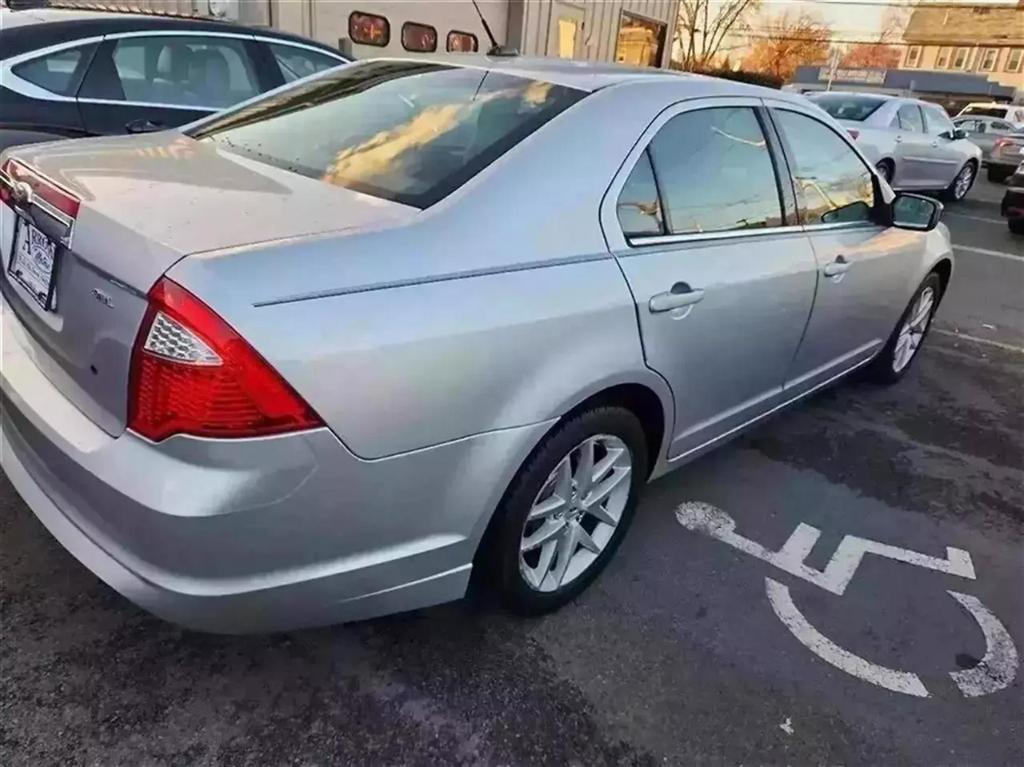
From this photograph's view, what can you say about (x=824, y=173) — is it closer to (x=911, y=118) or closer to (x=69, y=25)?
(x=69, y=25)

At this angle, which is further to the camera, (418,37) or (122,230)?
(418,37)

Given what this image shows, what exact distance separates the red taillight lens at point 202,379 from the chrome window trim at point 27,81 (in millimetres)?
3726

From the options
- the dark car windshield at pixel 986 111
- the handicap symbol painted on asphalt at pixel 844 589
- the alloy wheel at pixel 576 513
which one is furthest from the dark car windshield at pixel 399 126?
the dark car windshield at pixel 986 111

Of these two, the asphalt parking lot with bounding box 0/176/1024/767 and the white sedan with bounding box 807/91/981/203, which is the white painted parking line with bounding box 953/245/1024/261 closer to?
the white sedan with bounding box 807/91/981/203

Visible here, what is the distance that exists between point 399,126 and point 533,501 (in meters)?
1.20

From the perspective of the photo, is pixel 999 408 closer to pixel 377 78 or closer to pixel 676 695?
pixel 676 695

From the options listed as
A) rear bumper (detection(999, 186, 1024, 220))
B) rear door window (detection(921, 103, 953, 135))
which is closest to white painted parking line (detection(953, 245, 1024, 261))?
rear bumper (detection(999, 186, 1024, 220))

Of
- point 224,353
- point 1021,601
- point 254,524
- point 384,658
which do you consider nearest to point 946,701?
point 1021,601

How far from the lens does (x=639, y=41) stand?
1449 centimetres

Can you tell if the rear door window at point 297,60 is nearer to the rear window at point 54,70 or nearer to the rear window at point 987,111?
the rear window at point 54,70

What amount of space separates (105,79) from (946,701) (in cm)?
518

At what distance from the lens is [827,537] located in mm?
3064

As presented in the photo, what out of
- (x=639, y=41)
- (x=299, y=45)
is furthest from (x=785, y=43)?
(x=299, y=45)

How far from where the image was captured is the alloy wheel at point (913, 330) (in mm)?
4383
